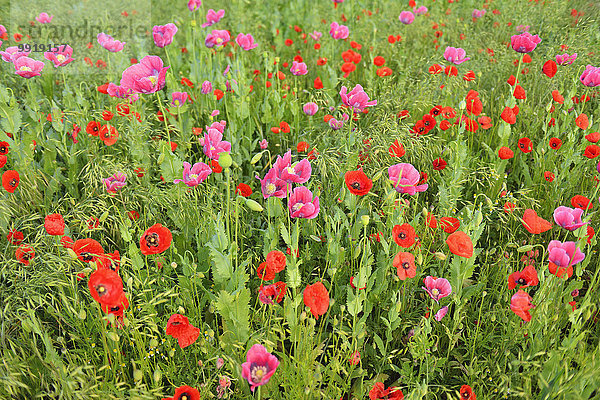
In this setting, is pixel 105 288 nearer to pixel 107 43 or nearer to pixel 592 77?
pixel 107 43

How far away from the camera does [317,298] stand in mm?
1287

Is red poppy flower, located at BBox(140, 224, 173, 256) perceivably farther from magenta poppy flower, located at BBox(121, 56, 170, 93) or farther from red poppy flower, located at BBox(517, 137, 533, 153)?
red poppy flower, located at BBox(517, 137, 533, 153)

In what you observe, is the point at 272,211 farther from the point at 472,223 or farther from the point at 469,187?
the point at 469,187

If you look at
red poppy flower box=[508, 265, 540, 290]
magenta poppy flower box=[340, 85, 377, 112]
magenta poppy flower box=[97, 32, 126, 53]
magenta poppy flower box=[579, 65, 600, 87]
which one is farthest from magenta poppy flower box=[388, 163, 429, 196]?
magenta poppy flower box=[97, 32, 126, 53]

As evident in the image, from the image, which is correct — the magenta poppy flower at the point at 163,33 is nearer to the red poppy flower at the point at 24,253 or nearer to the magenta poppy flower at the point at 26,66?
the magenta poppy flower at the point at 26,66

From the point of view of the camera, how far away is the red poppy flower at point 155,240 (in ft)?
4.44

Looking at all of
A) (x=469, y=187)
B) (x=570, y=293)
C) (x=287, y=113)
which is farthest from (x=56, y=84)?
(x=570, y=293)

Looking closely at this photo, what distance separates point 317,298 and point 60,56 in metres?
2.10

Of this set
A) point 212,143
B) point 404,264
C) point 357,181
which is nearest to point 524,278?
point 404,264

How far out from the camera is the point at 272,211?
5.56 feet

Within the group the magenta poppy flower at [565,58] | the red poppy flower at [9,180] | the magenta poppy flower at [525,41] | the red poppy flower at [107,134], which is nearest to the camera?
the red poppy flower at [9,180]

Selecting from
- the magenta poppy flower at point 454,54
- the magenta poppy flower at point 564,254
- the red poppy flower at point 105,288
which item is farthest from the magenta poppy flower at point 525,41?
the red poppy flower at point 105,288

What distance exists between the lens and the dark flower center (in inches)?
53.9

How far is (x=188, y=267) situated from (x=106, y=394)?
18.4 inches
